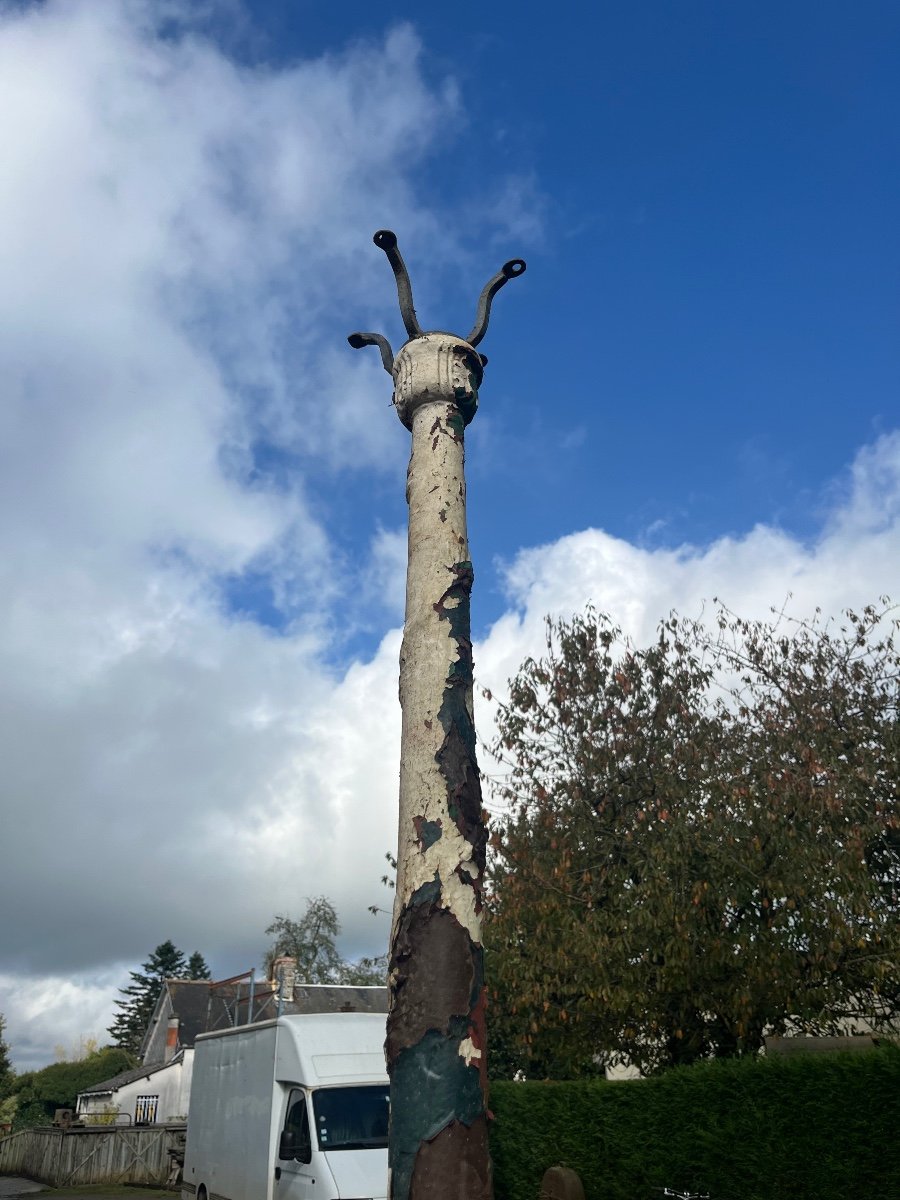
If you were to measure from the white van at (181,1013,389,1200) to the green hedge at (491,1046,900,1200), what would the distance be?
1.98 m

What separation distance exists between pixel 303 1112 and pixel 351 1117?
633mm

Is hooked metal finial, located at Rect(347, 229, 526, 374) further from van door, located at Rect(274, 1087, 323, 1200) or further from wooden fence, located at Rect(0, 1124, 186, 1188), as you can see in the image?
wooden fence, located at Rect(0, 1124, 186, 1188)

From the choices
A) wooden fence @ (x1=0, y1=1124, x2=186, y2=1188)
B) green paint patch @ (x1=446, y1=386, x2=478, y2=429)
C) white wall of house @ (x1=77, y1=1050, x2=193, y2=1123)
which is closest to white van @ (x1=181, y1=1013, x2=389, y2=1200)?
green paint patch @ (x1=446, y1=386, x2=478, y2=429)

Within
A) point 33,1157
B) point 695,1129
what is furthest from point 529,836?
point 33,1157

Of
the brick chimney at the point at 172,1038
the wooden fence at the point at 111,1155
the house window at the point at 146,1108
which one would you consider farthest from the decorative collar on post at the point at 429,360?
the brick chimney at the point at 172,1038

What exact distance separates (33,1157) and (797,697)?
32493mm

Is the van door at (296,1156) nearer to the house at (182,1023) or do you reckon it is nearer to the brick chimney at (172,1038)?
the house at (182,1023)

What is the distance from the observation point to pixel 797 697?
16781 millimetres

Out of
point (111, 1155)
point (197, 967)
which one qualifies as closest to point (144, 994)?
point (197, 967)

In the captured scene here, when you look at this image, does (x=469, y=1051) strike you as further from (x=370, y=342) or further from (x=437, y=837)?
(x=370, y=342)

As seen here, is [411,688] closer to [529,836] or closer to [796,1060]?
[796,1060]

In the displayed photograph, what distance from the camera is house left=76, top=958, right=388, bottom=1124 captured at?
138 feet

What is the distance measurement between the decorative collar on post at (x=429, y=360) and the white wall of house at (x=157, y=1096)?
148 ft

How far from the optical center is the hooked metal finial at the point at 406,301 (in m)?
7.39
